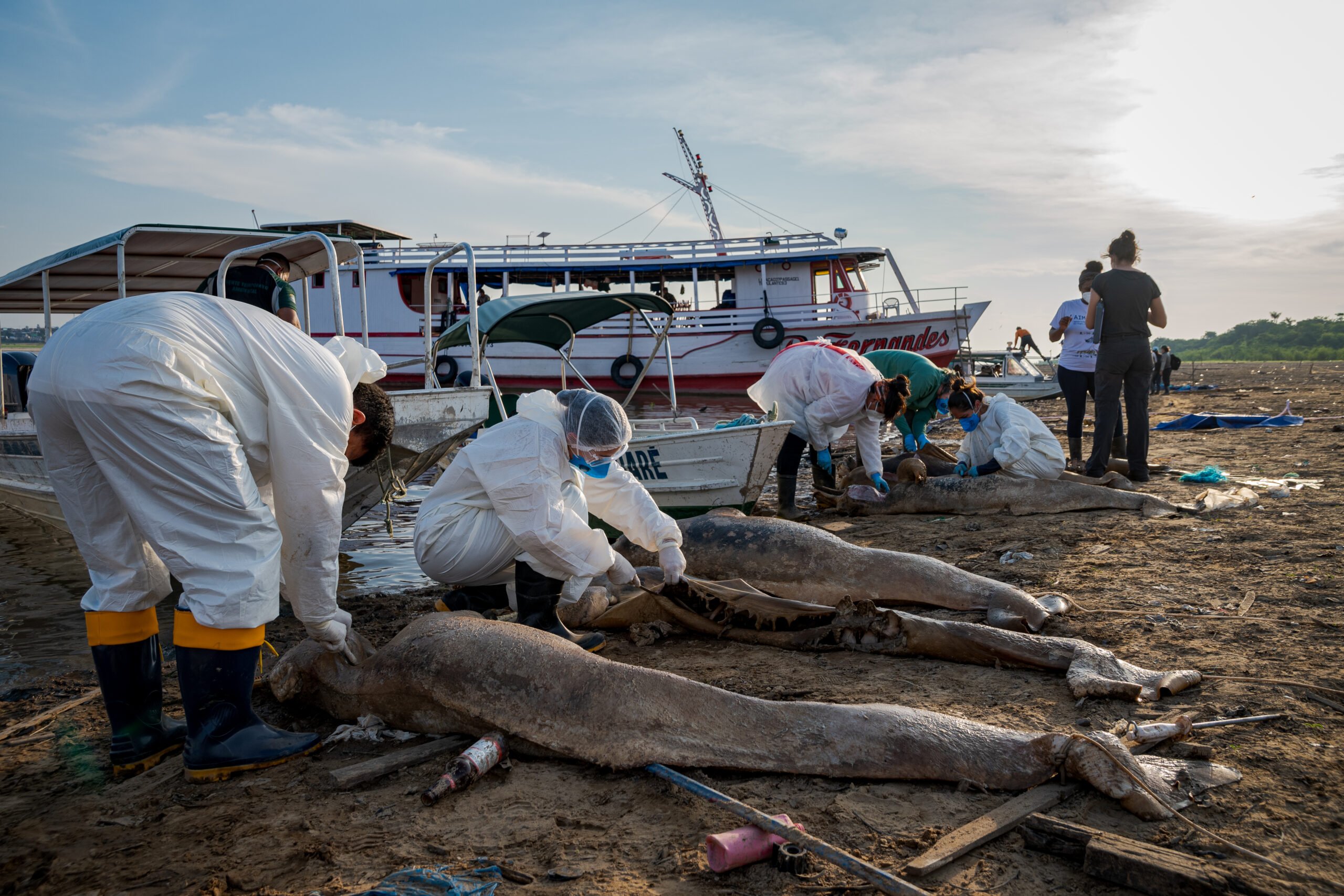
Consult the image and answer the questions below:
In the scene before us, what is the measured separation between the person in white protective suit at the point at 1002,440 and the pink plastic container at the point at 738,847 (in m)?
6.29

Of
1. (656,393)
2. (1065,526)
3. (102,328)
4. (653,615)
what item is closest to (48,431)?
(102,328)

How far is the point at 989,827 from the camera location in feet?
8.46

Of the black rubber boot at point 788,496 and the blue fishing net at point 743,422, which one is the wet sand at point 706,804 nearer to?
the blue fishing net at point 743,422

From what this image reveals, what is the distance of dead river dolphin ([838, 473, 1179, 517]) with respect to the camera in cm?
747

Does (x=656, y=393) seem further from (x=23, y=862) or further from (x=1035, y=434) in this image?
(x=23, y=862)

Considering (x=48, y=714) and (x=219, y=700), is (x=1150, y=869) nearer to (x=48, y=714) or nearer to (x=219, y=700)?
(x=219, y=700)

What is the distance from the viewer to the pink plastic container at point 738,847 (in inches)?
96.0

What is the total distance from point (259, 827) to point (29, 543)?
8534 mm

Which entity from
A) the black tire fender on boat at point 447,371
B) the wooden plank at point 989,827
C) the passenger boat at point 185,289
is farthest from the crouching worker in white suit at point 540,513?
the black tire fender on boat at point 447,371

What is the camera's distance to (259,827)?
2859 mm

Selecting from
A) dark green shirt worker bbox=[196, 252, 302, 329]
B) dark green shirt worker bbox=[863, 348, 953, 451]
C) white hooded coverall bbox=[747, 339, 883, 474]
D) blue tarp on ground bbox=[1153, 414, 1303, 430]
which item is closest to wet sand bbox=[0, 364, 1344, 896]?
dark green shirt worker bbox=[196, 252, 302, 329]

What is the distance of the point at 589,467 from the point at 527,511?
43 cm

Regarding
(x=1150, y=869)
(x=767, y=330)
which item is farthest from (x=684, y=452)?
(x=767, y=330)

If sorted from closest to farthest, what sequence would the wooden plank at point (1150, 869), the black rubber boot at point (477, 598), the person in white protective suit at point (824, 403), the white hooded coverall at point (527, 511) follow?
the wooden plank at point (1150, 869), the white hooded coverall at point (527, 511), the black rubber boot at point (477, 598), the person in white protective suit at point (824, 403)
